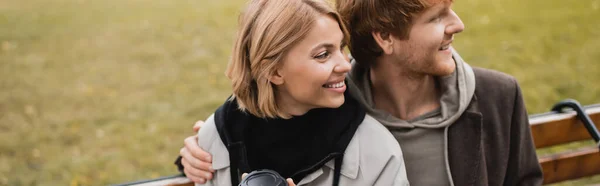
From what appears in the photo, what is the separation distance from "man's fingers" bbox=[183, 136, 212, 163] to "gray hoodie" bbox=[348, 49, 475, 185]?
633 millimetres

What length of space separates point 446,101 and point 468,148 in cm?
18

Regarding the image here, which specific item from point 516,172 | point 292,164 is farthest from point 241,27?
point 516,172

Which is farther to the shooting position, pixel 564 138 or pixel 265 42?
pixel 564 138

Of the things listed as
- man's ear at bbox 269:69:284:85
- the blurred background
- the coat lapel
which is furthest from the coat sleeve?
the blurred background

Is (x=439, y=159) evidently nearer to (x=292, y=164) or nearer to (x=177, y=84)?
(x=292, y=164)

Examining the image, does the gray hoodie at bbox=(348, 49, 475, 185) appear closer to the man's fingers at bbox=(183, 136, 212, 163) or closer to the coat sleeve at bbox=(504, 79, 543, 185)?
the coat sleeve at bbox=(504, 79, 543, 185)

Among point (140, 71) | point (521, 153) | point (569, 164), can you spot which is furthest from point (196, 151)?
point (140, 71)

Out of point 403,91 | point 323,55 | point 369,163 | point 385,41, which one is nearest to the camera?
point 323,55

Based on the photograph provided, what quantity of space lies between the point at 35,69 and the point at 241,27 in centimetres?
589

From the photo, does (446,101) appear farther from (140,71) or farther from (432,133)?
(140,71)

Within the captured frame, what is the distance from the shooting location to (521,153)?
8.29 feet

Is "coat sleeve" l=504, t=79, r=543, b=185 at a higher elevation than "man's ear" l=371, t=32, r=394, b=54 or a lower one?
lower

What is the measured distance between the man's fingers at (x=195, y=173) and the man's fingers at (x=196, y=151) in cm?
5

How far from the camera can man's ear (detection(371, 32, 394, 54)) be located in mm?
2363
